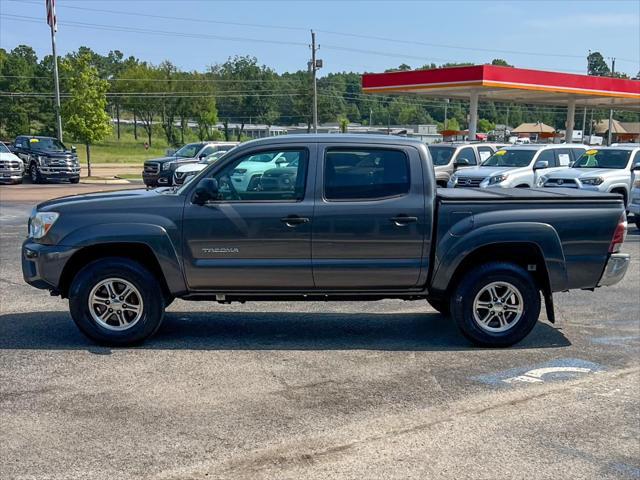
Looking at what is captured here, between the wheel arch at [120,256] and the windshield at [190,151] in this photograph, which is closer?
the wheel arch at [120,256]

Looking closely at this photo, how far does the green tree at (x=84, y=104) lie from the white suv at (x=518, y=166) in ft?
72.4

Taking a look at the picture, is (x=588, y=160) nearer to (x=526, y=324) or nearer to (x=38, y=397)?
(x=526, y=324)

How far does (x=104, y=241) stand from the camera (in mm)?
6203

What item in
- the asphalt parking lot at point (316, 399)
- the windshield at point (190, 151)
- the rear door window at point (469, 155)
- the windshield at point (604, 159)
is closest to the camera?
the asphalt parking lot at point (316, 399)

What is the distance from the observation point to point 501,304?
6520 mm

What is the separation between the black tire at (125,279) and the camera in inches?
246

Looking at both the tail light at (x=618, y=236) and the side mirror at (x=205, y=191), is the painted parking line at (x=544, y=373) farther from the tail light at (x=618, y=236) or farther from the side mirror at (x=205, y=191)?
the side mirror at (x=205, y=191)

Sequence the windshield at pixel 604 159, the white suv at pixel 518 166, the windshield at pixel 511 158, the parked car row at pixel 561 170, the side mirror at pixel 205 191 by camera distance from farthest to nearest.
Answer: the windshield at pixel 511 158
the white suv at pixel 518 166
the windshield at pixel 604 159
the parked car row at pixel 561 170
the side mirror at pixel 205 191

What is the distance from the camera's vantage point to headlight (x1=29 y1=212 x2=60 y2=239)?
6.28 metres

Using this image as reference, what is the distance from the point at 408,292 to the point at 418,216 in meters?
0.75

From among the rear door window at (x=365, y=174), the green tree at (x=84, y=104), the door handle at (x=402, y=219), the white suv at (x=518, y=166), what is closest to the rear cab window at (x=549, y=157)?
the white suv at (x=518, y=166)

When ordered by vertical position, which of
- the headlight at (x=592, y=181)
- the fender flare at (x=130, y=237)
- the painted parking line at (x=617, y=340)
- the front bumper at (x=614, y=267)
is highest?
the fender flare at (x=130, y=237)

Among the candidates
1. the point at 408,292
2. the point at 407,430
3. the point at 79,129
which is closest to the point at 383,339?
the point at 408,292

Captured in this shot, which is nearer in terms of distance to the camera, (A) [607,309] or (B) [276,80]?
(A) [607,309]
